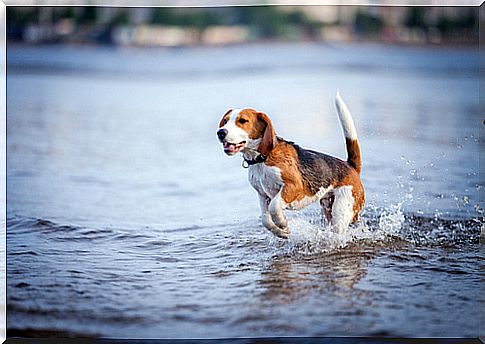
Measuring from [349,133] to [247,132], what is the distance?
0.62 metres

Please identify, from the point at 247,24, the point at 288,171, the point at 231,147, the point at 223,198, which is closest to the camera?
the point at 231,147

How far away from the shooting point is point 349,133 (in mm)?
3760

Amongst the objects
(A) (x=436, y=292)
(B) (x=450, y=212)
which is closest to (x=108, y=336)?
(A) (x=436, y=292)

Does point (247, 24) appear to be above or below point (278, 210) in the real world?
above

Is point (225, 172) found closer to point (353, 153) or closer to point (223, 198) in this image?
point (223, 198)

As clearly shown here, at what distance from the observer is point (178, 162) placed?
174 inches

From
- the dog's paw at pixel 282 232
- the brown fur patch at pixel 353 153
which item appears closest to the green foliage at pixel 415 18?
the brown fur patch at pixel 353 153

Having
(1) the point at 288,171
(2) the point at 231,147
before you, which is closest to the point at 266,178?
(1) the point at 288,171

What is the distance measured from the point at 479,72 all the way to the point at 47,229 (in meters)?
2.56

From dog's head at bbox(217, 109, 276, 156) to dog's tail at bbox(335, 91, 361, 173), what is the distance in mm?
439

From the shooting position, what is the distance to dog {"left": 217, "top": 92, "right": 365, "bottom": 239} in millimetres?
3473

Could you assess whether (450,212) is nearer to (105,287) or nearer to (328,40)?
(328,40)

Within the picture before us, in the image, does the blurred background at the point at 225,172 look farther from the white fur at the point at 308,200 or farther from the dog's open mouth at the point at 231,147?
the dog's open mouth at the point at 231,147

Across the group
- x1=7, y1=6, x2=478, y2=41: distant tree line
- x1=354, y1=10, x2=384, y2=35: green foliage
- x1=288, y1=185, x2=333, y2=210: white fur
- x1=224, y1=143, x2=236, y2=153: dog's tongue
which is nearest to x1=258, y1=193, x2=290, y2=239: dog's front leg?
x1=288, y1=185, x2=333, y2=210: white fur
